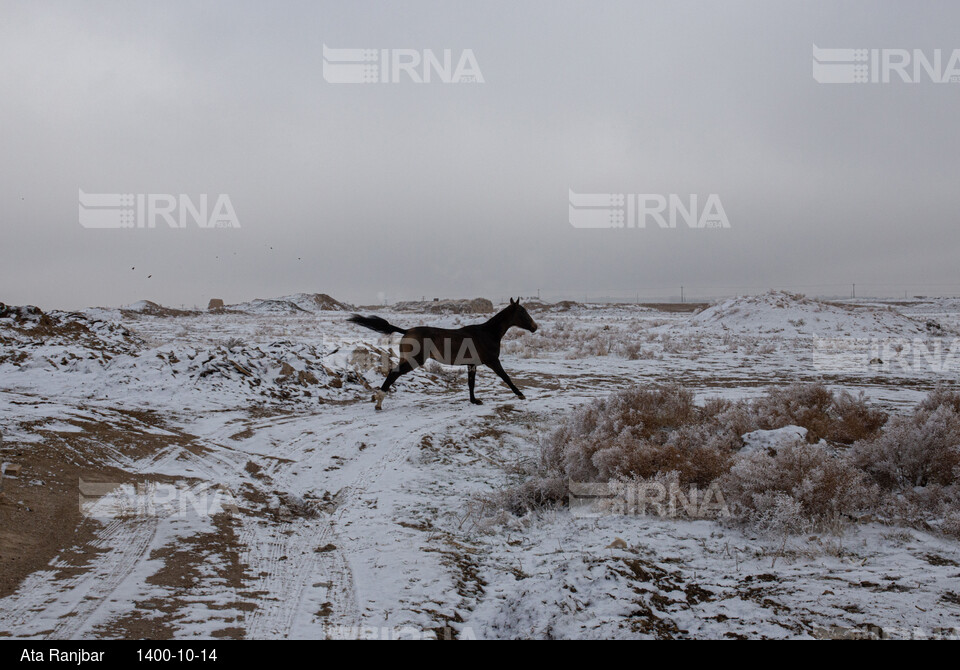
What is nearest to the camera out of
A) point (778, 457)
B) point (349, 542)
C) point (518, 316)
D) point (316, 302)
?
point (349, 542)

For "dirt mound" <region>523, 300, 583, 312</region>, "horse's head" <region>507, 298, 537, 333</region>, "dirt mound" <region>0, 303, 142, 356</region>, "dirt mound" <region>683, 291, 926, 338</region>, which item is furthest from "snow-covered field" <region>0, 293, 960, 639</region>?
"dirt mound" <region>523, 300, 583, 312</region>

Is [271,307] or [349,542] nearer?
[349,542]

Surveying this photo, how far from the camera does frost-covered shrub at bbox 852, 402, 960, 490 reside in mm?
4941

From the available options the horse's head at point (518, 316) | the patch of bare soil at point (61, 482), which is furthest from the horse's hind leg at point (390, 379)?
the patch of bare soil at point (61, 482)

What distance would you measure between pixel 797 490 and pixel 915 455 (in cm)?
183

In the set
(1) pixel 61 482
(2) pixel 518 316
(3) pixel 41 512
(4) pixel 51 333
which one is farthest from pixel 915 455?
(4) pixel 51 333

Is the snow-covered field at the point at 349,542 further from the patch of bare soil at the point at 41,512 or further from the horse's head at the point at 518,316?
the horse's head at the point at 518,316

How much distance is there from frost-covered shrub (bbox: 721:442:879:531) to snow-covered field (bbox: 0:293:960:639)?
21cm

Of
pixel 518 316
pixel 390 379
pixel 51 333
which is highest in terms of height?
pixel 518 316

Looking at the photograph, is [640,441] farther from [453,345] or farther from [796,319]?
[796,319]

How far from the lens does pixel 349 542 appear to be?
14.9 ft

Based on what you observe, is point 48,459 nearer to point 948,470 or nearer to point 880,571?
point 880,571

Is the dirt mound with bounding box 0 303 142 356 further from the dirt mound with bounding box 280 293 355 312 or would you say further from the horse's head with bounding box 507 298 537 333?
the dirt mound with bounding box 280 293 355 312
